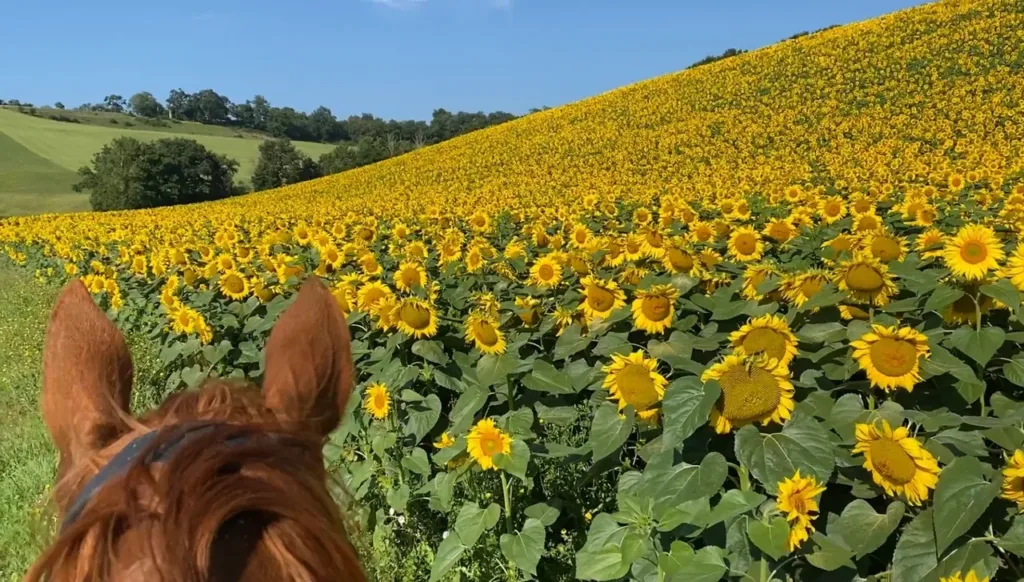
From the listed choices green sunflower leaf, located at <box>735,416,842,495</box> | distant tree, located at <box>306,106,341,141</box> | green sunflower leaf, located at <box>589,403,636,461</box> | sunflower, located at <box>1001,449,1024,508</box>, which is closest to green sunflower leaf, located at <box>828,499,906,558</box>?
green sunflower leaf, located at <box>735,416,842,495</box>

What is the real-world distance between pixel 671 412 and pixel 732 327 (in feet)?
3.91

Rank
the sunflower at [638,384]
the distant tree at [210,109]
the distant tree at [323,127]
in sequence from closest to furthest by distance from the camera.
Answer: the sunflower at [638,384] < the distant tree at [323,127] < the distant tree at [210,109]

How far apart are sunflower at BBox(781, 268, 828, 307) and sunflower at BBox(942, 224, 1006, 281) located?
43 cm

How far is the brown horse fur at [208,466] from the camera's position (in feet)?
3.21

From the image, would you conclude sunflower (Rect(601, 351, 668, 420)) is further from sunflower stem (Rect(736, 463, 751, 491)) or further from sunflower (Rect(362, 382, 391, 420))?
sunflower (Rect(362, 382, 391, 420))

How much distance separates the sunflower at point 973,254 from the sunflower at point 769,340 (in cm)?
70

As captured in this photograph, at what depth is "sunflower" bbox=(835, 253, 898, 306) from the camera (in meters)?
2.55

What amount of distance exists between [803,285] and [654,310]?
565 millimetres

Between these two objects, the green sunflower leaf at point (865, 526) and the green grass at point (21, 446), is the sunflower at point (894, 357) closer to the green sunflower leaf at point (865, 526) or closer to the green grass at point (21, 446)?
the green sunflower leaf at point (865, 526)

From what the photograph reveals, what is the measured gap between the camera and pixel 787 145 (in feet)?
71.5

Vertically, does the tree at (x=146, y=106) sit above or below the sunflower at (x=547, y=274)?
above

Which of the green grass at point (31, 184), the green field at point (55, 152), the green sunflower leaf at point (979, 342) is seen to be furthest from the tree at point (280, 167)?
the green sunflower leaf at point (979, 342)

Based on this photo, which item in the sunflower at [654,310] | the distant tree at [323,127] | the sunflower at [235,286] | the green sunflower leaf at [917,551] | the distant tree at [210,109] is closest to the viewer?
the green sunflower leaf at [917,551]

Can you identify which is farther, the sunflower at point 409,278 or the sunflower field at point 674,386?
the sunflower at point 409,278
